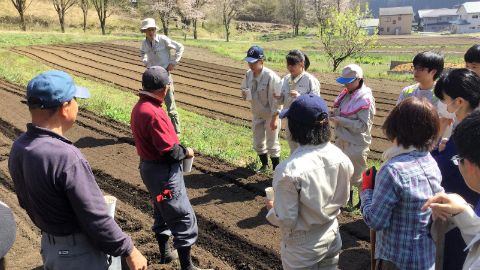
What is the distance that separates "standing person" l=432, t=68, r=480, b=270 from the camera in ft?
9.36

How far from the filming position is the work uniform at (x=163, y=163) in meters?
3.76

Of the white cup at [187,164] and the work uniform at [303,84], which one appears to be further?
the work uniform at [303,84]

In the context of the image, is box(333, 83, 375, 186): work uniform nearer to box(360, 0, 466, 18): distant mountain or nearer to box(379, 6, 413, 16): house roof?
box(379, 6, 413, 16): house roof

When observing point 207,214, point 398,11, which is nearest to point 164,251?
point 207,214

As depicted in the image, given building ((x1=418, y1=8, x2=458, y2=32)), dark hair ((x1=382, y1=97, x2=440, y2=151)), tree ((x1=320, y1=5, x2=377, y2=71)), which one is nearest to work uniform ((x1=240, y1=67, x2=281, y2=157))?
dark hair ((x1=382, y1=97, x2=440, y2=151))

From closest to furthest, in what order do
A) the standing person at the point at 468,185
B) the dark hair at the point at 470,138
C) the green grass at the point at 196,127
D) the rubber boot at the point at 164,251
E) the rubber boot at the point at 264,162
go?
1. the standing person at the point at 468,185
2. the dark hair at the point at 470,138
3. the rubber boot at the point at 164,251
4. the rubber boot at the point at 264,162
5. the green grass at the point at 196,127

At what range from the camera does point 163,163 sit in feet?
12.9

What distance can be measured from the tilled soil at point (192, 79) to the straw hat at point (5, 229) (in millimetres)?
7069

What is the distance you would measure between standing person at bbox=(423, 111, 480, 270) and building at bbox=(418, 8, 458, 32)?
8700 cm

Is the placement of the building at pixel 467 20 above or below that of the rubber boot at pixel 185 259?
above

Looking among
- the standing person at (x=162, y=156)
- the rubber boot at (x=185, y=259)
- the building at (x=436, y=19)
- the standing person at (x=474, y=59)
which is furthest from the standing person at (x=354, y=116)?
the building at (x=436, y=19)

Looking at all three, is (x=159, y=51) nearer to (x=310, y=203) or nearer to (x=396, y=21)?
(x=310, y=203)

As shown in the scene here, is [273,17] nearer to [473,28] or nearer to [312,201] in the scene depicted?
[473,28]

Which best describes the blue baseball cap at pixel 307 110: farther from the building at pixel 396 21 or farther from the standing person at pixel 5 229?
the building at pixel 396 21
